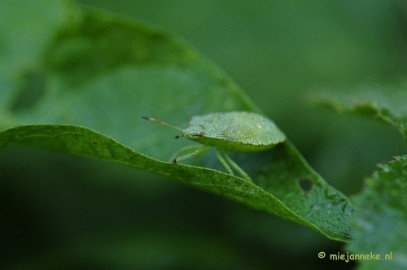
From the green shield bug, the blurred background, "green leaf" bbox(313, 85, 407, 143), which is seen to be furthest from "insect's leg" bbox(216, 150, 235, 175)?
the blurred background

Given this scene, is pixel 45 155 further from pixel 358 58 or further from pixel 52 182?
pixel 358 58

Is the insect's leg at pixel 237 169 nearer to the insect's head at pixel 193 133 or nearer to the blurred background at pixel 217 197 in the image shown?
the insect's head at pixel 193 133

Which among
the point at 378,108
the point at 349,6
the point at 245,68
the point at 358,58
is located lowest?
the point at 378,108

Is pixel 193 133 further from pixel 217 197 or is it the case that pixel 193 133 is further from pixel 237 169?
pixel 217 197

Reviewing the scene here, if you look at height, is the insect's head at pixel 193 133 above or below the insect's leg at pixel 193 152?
above

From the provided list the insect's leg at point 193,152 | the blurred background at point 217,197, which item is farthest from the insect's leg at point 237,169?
the blurred background at point 217,197

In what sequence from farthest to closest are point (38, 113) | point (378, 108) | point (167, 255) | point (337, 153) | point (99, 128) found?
point (337, 153), point (167, 255), point (38, 113), point (99, 128), point (378, 108)

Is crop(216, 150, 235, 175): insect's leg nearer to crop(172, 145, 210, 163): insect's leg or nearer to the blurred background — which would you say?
crop(172, 145, 210, 163): insect's leg

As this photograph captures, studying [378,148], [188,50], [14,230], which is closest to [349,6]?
[378,148]
